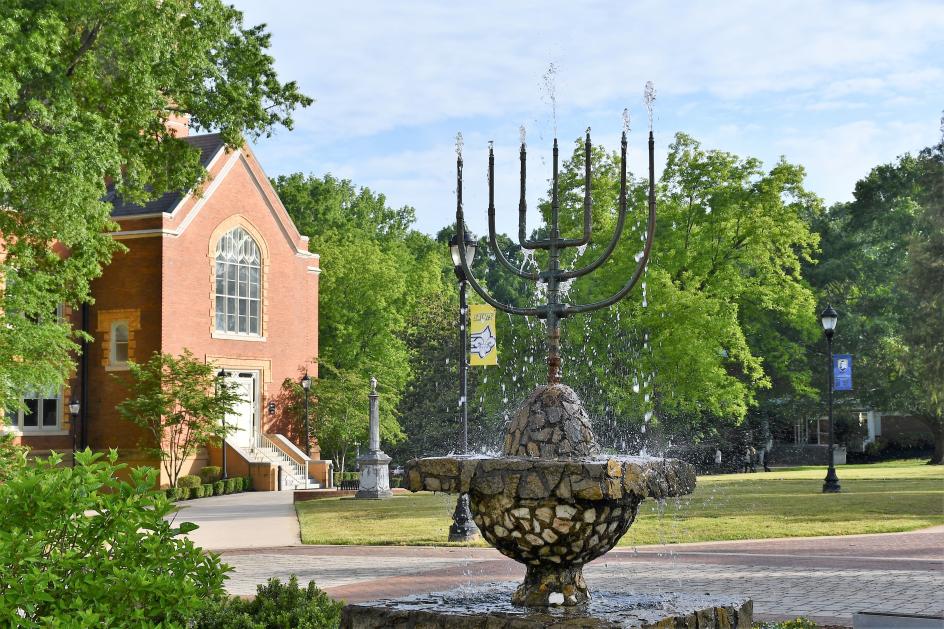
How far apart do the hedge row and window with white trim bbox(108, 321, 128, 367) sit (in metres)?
5.49

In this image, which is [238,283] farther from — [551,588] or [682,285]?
[551,588]

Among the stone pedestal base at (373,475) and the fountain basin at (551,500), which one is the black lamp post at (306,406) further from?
the fountain basin at (551,500)

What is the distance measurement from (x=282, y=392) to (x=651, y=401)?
14175 millimetres

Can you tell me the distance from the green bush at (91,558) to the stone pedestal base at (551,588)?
170 cm

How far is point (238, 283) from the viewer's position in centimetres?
4097

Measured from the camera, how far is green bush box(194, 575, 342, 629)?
6.57 m

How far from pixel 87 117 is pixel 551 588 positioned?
17.0 metres

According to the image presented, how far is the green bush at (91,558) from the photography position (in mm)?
5207

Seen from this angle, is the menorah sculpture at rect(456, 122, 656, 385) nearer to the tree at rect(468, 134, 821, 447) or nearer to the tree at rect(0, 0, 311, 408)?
the tree at rect(0, 0, 311, 408)

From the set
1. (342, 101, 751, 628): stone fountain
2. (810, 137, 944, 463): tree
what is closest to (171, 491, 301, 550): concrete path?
(342, 101, 751, 628): stone fountain

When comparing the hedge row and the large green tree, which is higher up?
the large green tree

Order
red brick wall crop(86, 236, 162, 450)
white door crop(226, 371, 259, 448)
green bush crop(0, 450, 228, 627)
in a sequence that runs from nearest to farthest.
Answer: green bush crop(0, 450, 228, 627) → red brick wall crop(86, 236, 162, 450) → white door crop(226, 371, 259, 448)

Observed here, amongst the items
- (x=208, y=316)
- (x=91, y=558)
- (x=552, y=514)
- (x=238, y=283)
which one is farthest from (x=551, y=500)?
(x=238, y=283)

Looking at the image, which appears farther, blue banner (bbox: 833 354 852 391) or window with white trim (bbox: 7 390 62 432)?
window with white trim (bbox: 7 390 62 432)
